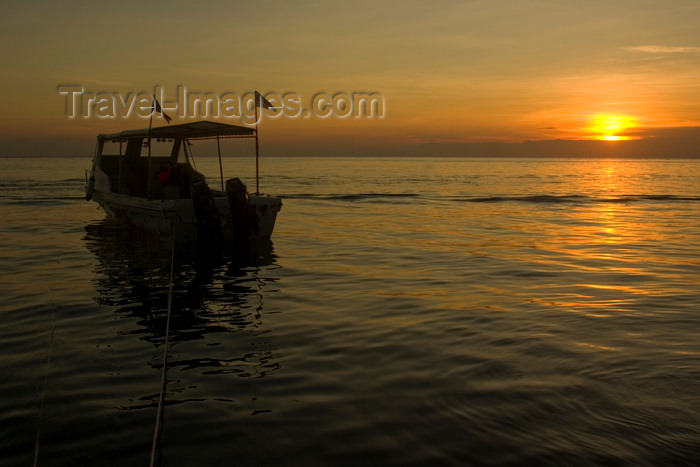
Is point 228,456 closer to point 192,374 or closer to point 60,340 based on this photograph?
point 192,374

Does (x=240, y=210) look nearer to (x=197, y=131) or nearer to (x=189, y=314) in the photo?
(x=197, y=131)

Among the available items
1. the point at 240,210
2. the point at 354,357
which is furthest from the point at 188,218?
the point at 354,357

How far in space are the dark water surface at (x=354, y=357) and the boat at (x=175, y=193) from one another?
0.89m

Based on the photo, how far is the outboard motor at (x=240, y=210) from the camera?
16.9 meters

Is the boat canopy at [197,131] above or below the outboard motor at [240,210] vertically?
above

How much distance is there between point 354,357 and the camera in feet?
25.1

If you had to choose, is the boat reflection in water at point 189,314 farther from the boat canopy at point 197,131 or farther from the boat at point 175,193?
the boat canopy at point 197,131

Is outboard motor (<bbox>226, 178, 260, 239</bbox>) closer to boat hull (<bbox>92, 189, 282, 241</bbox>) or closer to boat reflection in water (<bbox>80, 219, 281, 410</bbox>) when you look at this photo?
boat hull (<bbox>92, 189, 282, 241</bbox>)

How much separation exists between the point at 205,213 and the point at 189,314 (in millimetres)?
7042

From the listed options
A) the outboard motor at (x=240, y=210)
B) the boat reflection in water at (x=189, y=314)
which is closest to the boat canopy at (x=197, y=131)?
the outboard motor at (x=240, y=210)

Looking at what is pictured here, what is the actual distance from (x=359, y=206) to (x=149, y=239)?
55.2 feet

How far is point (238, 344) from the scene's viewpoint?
8.28 meters

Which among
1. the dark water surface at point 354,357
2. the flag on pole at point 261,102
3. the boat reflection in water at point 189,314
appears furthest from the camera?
the flag on pole at point 261,102

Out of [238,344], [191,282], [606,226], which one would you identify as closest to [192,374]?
[238,344]
